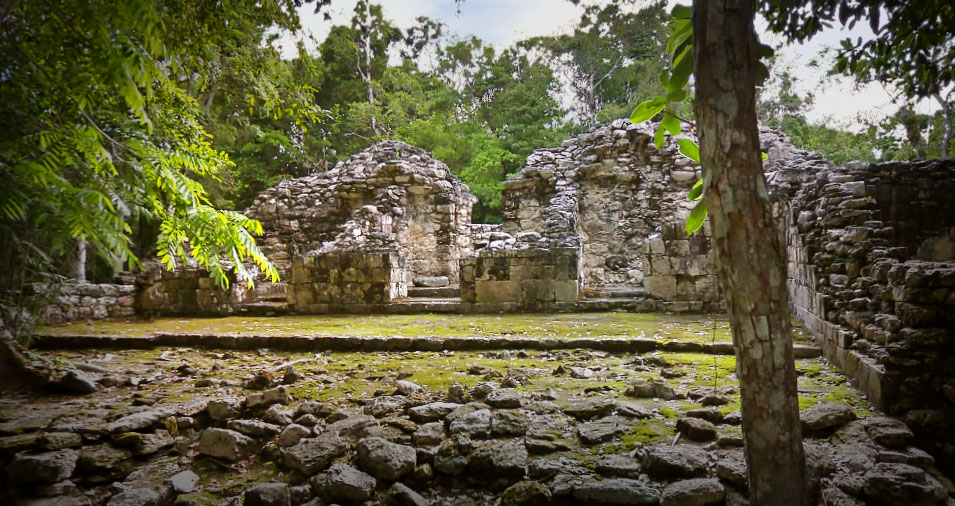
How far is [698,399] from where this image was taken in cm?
330

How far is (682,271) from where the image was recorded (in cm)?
788

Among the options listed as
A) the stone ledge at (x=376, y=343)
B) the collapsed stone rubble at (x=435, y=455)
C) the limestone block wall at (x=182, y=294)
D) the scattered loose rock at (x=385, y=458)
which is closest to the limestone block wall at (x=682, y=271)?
the stone ledge at (x=376, y=343)

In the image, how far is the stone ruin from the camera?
9.62 feet

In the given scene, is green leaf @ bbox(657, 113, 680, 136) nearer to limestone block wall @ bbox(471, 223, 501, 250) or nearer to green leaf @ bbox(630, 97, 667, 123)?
green leaf @ bbox(630, 97, 667, 123)

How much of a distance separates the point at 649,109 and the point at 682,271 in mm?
6908

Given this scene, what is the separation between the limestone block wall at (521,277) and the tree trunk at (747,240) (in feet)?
22.3

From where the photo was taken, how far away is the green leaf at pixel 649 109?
159cm

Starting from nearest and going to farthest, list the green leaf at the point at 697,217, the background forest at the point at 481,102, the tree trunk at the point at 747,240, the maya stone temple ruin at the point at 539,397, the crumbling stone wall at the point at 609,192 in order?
the tree trunk at the point at 747,240 → the green leaf at the point at 697,217 → the maya stone temple ruin at the point at 539,397 → the crumbling stone wall at the point at 609,192 → the background forest at the point at 481,102

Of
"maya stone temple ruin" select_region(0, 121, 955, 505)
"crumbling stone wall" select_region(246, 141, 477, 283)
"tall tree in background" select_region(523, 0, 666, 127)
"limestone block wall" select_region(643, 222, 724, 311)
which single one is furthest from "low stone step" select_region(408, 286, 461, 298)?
"tall tree in background" select_region(523, 0, 666, 127)

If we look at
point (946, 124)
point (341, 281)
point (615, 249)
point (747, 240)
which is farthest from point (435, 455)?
point (946, 124)

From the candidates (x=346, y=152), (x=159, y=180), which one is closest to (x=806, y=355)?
(x=159, y=180)

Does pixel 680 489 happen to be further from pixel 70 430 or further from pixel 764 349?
pixel 70 430

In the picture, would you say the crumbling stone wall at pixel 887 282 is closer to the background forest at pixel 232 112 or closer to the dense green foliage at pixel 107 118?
the background forest at pixel 232 112

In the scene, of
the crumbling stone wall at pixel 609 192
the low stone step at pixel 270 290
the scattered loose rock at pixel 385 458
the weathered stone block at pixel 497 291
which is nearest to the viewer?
the scattered loose rock at pixel 385 458
